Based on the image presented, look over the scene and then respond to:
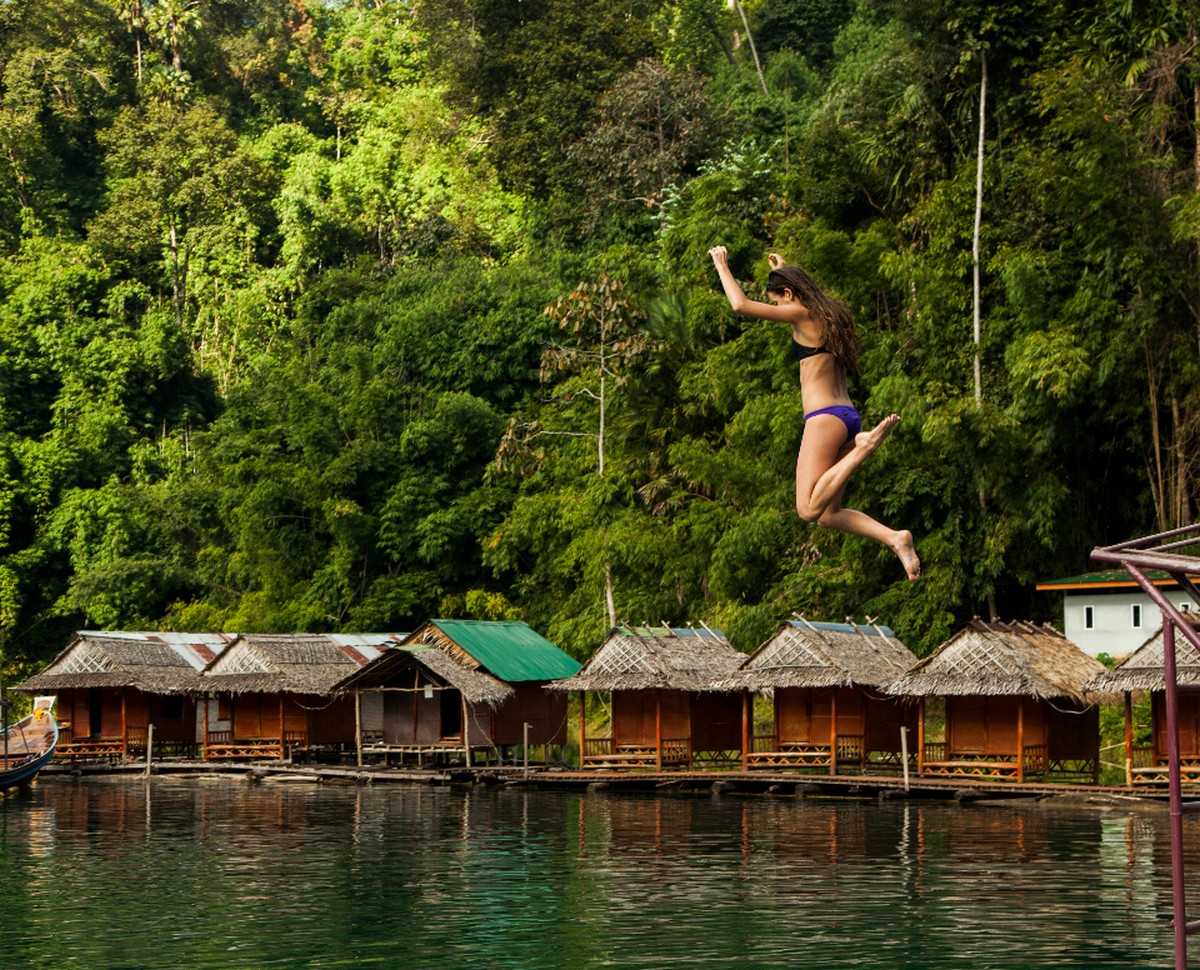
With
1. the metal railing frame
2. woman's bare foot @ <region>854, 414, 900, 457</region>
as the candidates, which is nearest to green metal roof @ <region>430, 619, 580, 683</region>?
the metal railing frame

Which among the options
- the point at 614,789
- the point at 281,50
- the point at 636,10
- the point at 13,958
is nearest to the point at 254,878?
the point at 13,958

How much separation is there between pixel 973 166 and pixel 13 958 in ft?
81.4

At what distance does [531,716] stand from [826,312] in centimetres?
2934

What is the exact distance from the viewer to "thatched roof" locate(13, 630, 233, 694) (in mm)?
34625

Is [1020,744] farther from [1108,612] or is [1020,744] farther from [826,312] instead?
[826,312]

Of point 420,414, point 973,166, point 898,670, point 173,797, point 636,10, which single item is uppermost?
point 636,10

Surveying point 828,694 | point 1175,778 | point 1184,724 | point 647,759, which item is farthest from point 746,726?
point 1175,778

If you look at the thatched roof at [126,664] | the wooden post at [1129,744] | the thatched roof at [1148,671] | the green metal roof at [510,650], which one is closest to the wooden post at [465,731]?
the green metal roof at [510,650]

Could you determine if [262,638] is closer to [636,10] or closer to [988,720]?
[988,720]

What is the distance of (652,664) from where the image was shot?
29.6 meters

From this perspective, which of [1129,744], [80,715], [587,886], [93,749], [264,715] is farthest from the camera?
[80,715]

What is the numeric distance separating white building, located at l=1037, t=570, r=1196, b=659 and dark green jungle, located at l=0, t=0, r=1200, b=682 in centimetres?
103

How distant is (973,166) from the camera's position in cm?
3303

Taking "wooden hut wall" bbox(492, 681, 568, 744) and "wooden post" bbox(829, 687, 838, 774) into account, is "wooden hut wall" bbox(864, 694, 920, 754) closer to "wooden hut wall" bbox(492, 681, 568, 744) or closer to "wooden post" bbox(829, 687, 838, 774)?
"wooden post" bbox(829, 687, 838, 774)
